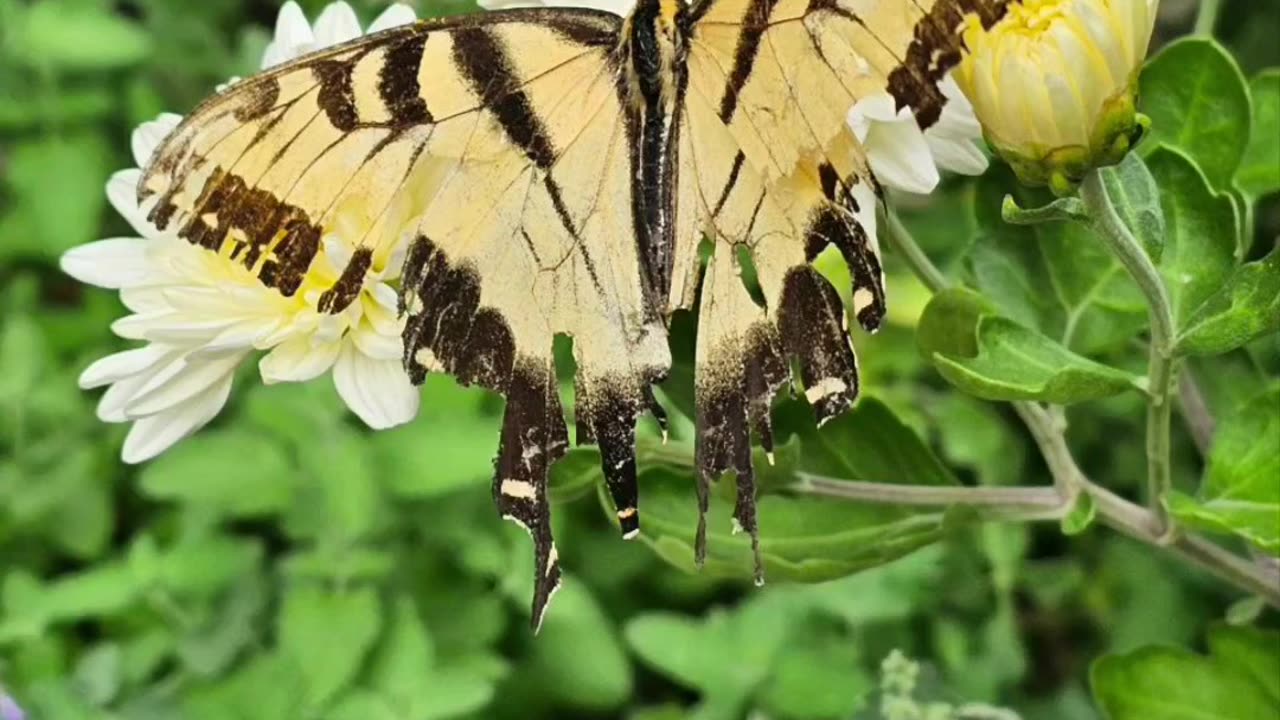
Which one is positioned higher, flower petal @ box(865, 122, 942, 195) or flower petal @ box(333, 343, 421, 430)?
flower petal @ box(865, 122, 942, 195)

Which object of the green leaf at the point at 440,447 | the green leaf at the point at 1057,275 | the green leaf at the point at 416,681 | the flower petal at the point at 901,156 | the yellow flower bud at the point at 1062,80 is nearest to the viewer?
the yellow flower bud at the point at 1062,80

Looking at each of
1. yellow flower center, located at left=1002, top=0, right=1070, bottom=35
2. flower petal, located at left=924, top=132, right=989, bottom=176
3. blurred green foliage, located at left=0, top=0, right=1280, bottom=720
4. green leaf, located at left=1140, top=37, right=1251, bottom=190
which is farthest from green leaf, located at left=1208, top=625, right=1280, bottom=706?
yellow flower center, located at left=1002, top=0, right=1070, bottom=35

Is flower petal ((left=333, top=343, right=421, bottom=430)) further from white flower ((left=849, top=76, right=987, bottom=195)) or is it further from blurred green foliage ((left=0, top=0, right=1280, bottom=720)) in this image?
white flower ((left=849, top=76, right=987, bottom=195))

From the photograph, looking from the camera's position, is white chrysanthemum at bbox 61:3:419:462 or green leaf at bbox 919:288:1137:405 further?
white chrysanthemum at bbox 61:3:419:462

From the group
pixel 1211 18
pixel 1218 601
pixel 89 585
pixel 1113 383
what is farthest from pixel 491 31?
pixel 1218 601

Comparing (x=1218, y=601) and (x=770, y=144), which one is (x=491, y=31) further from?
(x=1218, y=601)

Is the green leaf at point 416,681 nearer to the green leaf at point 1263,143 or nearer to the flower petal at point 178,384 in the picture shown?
the flower petal at point 178,384

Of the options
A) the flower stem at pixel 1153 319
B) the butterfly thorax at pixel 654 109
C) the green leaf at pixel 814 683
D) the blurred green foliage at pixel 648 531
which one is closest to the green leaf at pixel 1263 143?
the blurred green foliage at pixel 648 531
